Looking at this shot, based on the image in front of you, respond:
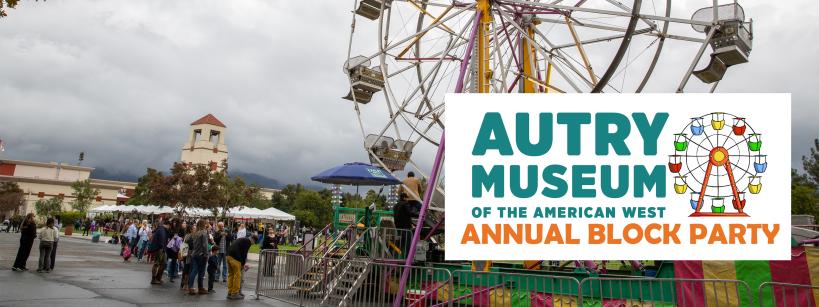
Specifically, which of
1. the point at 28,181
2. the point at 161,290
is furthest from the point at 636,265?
the point at 28,181

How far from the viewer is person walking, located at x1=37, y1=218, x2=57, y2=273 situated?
1419cm

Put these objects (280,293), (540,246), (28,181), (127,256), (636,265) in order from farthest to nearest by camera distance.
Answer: (28,181), (127,256), (280,293), (636,265), (540,246)

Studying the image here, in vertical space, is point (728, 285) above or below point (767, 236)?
below

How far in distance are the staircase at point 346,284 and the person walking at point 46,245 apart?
8.18m

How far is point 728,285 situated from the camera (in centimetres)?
850

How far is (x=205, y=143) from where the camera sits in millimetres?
102625

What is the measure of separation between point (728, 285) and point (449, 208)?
4.49 meters

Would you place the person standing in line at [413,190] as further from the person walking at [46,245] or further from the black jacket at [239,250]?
the person walking at [46,245]

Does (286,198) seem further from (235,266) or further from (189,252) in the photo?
(235,266)

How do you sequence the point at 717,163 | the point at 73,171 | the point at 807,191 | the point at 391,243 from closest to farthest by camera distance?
the point at 717,163 < the point at 391,243 < the point at 807,191 < the point at 73,171

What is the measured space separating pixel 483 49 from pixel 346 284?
5715mm

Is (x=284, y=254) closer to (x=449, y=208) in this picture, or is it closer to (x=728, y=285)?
(x=449, y=208)

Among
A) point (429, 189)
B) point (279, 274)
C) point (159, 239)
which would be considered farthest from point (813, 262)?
point (159, 239)

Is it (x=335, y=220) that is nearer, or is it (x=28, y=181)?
(x=335, y=220)
